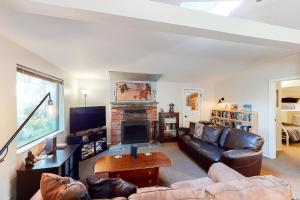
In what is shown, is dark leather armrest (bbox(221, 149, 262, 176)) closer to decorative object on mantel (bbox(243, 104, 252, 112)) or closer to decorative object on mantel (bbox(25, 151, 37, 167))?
decorative object on mantel (bbox(243, 104, 252, 112))

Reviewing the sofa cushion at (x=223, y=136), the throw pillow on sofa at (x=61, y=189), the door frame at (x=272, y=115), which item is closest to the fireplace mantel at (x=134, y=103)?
the sofa cushion at (x=223, y=136)

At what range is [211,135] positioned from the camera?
12.7 ft

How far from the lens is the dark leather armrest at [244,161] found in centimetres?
265

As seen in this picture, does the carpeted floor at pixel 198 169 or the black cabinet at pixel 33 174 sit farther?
the carpeted floor at pixel 198 169

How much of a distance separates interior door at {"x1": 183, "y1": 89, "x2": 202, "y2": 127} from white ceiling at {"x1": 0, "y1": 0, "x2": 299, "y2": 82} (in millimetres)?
1128

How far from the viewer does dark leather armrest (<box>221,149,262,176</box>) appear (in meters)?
2.65

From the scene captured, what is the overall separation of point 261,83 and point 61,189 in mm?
4954

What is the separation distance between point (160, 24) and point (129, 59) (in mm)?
2074

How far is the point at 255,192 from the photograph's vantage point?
1116mm

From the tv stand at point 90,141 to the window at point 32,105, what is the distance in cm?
53

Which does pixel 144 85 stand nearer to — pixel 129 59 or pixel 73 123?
pixel 129 59

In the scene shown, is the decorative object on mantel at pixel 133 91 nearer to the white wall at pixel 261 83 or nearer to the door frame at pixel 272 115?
the white wall at pixel 261 83

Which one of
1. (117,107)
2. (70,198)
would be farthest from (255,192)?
(117,107)

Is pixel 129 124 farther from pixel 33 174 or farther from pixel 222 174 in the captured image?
pixel 222 174
